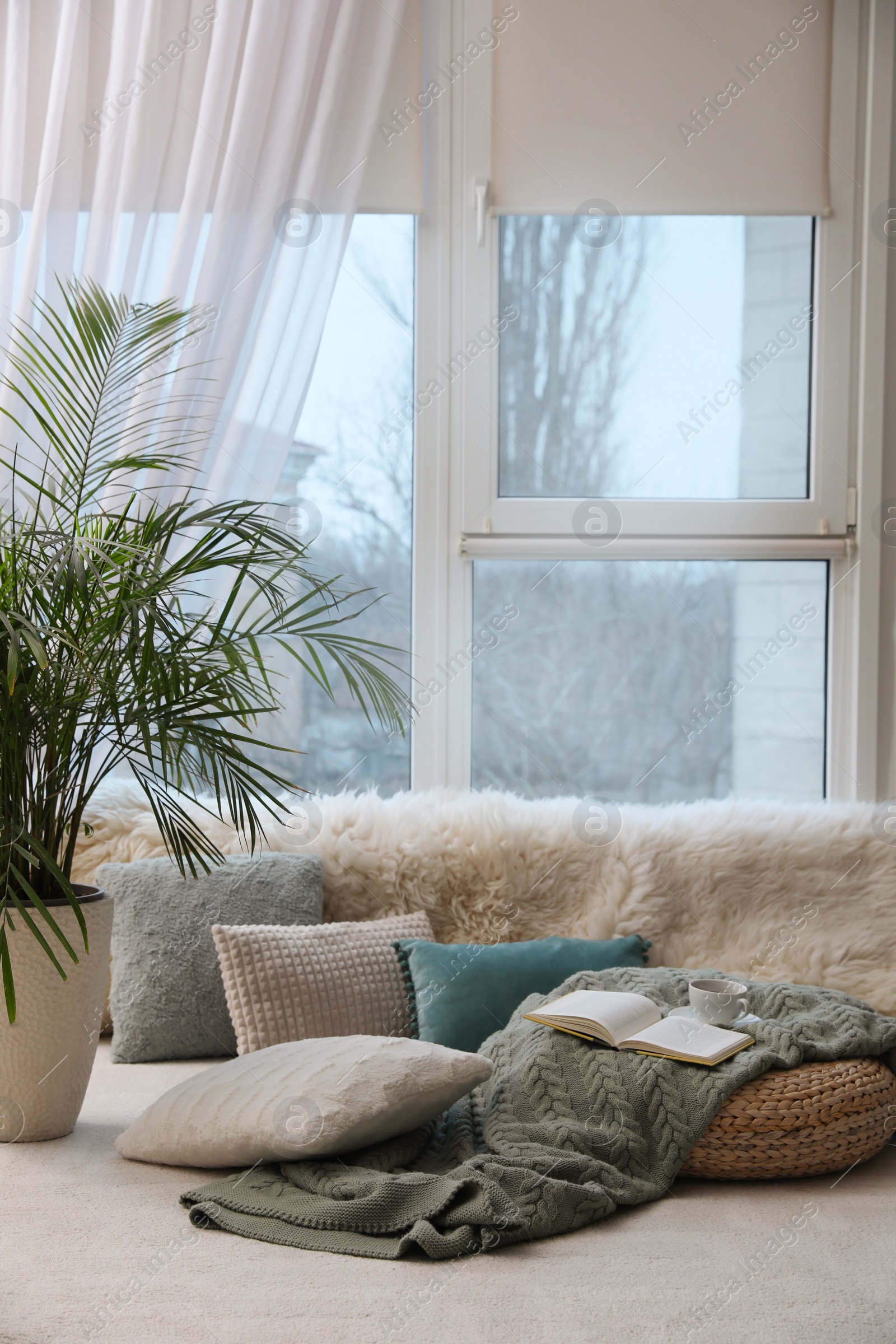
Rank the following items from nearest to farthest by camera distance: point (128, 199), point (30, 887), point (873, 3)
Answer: point (30, 887)
point (128, 199)
point (873, 3)

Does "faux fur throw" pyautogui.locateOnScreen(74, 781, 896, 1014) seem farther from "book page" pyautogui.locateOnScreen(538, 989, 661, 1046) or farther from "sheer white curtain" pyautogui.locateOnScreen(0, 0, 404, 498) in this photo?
"sheer white curtain" pyautogui.locateOnScreen(0, 0, 404, 498)

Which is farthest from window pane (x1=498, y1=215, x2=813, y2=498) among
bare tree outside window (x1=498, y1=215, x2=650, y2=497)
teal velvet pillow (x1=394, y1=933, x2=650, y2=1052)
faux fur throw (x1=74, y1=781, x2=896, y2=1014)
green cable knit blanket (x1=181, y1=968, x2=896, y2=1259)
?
green cable knit blanket (x1=181, y1=968, x2=896, y2=1259)

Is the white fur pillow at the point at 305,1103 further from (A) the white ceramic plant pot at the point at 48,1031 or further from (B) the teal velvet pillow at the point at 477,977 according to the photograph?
(B) the teal velvet pillow at the point at 477,977

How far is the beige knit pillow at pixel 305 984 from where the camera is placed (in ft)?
5.78

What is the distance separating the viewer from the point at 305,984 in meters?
1.79

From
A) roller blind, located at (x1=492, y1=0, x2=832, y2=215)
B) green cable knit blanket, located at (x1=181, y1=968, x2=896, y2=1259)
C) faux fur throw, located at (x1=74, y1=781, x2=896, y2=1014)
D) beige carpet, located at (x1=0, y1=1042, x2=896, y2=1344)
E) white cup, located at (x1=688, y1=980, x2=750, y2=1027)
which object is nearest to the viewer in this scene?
beige carpet, located at (x1=0, y1=1042, x2=896, y2=1344)

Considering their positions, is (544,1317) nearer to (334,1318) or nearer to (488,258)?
(334,1318)

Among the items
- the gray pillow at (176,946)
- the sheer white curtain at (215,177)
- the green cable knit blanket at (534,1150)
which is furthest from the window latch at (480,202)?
the green cable knit blanket at (534,1150)

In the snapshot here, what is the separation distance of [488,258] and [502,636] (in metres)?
0.88

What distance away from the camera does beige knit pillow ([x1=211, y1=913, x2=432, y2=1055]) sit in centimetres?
176

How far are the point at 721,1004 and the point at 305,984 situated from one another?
0.68 m

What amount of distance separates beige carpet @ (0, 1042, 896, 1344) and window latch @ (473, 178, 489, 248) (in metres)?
2.01

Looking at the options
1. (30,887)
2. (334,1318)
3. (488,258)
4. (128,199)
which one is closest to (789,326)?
(488,258)

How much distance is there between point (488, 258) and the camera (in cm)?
247
